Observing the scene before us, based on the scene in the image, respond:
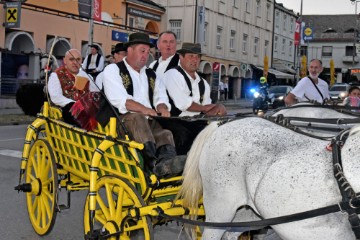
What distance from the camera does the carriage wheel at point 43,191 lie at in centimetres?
537

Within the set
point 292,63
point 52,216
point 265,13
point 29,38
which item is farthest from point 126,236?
point 292,63

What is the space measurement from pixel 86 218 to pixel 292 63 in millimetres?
55162

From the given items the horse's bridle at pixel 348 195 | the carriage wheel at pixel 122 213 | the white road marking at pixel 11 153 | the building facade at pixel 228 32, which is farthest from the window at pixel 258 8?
the horse's bridle at pixel 348 195

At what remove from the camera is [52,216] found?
5.35 metres

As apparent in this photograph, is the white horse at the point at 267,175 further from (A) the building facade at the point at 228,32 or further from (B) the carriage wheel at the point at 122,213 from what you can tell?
(A) the building facade at the point at 228,32

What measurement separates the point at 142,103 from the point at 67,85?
1.69 m

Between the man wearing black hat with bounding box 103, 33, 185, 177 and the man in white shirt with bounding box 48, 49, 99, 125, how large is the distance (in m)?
1.09

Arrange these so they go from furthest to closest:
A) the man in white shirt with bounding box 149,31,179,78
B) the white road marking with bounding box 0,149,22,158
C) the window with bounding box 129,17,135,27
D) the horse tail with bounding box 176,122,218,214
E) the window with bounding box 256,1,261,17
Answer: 1. the window with bounding box 256,1,261,17
2. the window with bounding box 129,17,135,27
3. the white road marking with bounding box 0,149,22,158
4. the man in white shirt with bounding box 149,31,179,78
5. the horse tail with bounding box 176,122,218,214

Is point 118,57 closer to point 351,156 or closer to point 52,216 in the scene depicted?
point 52,216

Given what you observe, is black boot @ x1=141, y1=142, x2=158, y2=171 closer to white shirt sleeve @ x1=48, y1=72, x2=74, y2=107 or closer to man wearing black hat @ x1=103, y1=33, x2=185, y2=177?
man wearing black hat @ x1=103, y1=33, x2=185, y2=177

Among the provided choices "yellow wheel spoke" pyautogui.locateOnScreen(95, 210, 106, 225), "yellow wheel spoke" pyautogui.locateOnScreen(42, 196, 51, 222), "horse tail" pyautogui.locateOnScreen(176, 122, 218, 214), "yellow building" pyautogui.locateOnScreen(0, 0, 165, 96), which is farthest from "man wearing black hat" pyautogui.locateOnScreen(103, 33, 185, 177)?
"yellow building" pyautogui.locateOnScreen(0, 0, 165, 96)

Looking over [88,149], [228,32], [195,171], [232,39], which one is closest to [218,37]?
[228,32]

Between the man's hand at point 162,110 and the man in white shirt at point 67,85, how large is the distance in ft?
3.95

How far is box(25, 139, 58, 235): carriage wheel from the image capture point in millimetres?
5367
